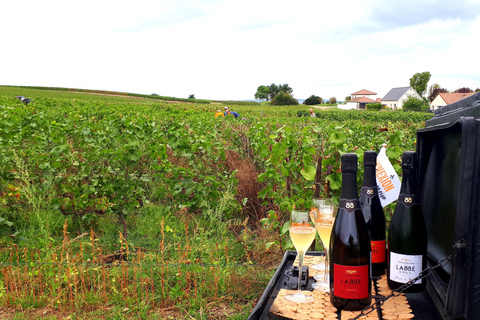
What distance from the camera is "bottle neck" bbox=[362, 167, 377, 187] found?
62.3 inches

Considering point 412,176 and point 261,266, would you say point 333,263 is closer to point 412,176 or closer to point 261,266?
point 412,176

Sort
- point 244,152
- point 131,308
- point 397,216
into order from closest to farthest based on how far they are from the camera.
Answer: point 397,216 → point 131,308 → point 244,152

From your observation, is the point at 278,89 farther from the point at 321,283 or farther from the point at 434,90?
the point at 321,283

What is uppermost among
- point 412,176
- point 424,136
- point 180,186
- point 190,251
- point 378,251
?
point 424,136

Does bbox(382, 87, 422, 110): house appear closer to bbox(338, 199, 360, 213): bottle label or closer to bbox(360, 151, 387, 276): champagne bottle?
bbox(360, 151, 387, 276): champagne bottle

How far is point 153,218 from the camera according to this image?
5418mm

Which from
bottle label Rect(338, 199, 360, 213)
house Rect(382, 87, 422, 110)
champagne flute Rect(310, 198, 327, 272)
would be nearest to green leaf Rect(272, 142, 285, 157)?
champagne flute Rect(310, 198, 327, 272)

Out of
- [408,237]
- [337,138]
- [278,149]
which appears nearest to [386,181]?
[408,237]

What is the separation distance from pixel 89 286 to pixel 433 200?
131 inches

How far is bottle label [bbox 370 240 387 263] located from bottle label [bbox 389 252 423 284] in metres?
0.23

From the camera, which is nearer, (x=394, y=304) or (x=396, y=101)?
(x=394, y=304)

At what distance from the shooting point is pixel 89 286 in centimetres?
375

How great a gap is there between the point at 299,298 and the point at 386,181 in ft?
2.21

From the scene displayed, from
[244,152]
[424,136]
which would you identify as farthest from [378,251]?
[244,152]
